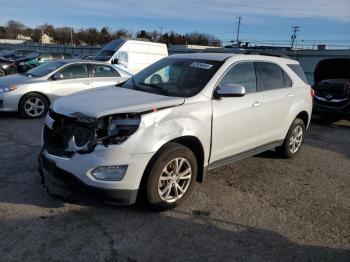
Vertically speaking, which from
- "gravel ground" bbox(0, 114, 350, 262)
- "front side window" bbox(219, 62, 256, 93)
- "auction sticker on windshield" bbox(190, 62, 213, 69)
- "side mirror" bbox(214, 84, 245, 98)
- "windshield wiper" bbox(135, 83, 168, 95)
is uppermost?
"auction sticker on windshield" bbox(190, 62, 213, 69)

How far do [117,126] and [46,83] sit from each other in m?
6.07

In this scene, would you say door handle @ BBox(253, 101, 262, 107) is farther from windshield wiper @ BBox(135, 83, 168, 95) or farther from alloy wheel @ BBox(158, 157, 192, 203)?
alloy wheel @ BBox(158, 157, 192, 203)

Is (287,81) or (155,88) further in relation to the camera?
(287,81)

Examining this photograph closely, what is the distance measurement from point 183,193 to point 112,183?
3.25 ft

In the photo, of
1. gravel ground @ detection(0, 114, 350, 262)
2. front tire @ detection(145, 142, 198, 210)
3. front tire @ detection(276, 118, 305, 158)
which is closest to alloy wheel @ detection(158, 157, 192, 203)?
front tire @ detection(145, 142, 198, 210)

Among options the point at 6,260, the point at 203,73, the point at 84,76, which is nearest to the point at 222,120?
the point at 203,73

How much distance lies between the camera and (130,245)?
341 centimetres

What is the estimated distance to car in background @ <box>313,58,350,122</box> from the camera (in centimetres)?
993

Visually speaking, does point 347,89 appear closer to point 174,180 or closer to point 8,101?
point 174,180

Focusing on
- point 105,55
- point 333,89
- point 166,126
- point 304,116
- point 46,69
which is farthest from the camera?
point 105,55

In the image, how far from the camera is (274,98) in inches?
217

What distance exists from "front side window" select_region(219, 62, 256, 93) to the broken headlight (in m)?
1.49

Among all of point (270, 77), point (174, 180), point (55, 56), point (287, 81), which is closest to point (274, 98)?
→ point (270, 77)

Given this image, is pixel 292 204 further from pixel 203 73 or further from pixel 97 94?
pixel 97 94
